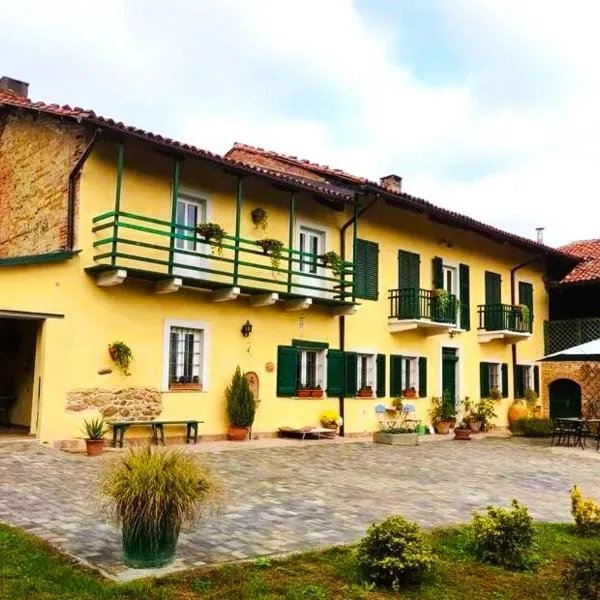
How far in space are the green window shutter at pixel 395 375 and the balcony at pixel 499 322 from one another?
156 inches

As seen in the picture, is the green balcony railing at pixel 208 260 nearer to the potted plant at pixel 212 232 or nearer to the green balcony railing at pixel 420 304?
the potted plant at pixel 212 232

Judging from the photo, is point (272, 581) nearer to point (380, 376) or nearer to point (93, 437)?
point (93, 437)

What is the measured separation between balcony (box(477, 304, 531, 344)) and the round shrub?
16000mm

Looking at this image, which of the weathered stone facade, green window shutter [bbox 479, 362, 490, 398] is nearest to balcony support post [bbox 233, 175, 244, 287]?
the weathered stone facade

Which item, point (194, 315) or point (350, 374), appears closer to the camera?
point (194, 315)

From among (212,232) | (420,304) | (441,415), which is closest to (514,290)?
(420,304)

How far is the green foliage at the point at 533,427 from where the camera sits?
1961cm

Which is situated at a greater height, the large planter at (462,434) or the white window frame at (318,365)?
the white window frame at (318,365)

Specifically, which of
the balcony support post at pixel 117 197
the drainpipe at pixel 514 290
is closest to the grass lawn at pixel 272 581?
the balcony support post at pixel 117 197

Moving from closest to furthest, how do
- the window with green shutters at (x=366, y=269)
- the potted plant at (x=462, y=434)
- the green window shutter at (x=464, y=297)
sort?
the window with green shutters at (x=366, y=269) < the potted plant at (x=462, y=434) < the green window shutter at (x=464, y=297)

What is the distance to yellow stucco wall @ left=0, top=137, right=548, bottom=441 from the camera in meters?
11.7

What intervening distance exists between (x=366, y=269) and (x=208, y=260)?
4819mm

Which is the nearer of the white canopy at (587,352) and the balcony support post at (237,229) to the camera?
the white canopy at (587,352)

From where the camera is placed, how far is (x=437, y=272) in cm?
1936
